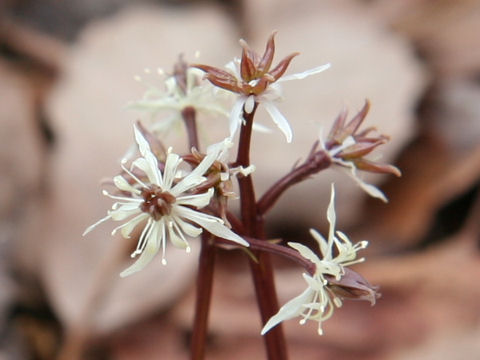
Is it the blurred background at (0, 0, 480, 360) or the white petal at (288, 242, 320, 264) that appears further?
the blurred background at (0, 0, 480, 360)

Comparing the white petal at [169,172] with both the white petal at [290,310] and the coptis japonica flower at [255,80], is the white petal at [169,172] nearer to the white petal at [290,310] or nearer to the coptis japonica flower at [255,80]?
the coptis japonica flower at [255,80]

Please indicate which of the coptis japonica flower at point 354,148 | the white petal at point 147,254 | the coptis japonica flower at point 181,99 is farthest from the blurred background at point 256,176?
the white petal at point 147,254

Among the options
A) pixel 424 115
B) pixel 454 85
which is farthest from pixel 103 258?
pixel 454 85

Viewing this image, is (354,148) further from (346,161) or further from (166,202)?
(166,202)

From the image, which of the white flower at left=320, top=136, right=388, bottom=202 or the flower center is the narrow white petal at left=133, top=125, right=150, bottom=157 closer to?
the flower center

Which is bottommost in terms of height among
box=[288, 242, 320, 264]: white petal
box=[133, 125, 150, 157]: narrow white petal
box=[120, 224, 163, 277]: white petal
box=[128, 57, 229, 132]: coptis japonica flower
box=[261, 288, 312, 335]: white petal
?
box=[261, 288, 312, 335]: white petal

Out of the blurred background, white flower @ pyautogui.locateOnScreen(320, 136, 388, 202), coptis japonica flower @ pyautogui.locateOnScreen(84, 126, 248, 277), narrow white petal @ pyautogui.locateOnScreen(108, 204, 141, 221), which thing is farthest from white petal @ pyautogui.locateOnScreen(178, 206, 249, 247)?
the blurred background
